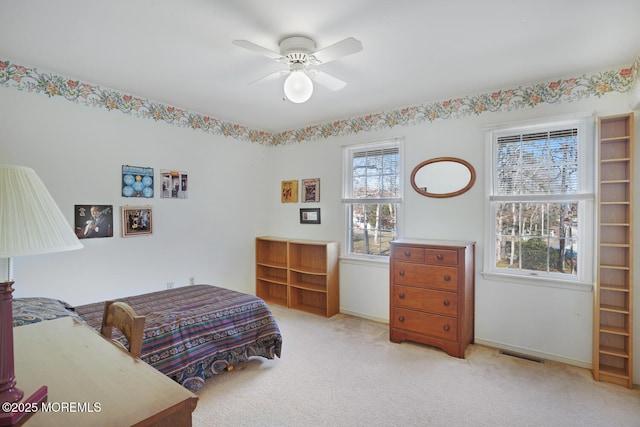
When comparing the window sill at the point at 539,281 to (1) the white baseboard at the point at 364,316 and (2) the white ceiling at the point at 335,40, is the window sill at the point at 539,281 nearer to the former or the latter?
(1) the white baseboard at the point at 364,316

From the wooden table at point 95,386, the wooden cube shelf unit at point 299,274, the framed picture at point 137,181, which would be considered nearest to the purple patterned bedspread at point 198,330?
the wooden table at point 95,386

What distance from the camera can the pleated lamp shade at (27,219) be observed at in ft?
2.64

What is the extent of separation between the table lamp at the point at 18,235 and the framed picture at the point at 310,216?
3632 mm

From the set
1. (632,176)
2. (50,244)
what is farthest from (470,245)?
(50,244)

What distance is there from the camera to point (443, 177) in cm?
347

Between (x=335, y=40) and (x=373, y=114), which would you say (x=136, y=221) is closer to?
(x=335, y=40)

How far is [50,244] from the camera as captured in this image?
34.0 inches

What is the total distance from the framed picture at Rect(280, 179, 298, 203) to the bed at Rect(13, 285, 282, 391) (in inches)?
78.8

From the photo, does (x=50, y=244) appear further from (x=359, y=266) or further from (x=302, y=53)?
(x=359, y=266)

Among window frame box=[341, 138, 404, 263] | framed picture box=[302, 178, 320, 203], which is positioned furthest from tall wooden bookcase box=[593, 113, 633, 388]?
framed picture box=[302, 178, 320, 203]

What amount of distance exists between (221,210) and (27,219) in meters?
3.48

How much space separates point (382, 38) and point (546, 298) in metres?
2.69

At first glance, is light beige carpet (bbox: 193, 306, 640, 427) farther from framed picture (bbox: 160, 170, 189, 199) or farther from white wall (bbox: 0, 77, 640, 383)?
framed picture (bbox: 160, 170, 189, 199)

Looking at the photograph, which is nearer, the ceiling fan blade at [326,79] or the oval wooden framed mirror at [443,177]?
the ceiling fan blade at [326,79]
